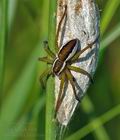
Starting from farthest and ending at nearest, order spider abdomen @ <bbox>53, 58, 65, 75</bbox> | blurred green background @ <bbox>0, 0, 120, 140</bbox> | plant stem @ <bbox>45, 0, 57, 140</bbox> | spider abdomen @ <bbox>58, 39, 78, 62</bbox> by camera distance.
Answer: blurred green background @ <bbox>0, 0, 120, 140</bbox>, spider abdomen @ <bbox>53, 58, 65, 75</bbox>, spider abdomen @ <bbox>58, 39, 78, 62</bbox>, plant stem @ <bbox>45, 0, 57, 140</bbox>

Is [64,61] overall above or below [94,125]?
above

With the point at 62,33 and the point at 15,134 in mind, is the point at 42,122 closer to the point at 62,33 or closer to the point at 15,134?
the point at 15,134

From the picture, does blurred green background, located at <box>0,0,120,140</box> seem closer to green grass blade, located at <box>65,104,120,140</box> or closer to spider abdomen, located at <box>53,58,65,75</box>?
green grass blade, located at <box>65,104,120,140</box>

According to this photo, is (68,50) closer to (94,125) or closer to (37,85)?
(37,85)

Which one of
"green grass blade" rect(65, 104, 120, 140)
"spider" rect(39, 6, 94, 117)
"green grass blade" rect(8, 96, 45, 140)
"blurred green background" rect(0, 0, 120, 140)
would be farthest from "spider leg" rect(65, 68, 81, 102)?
"green grass blade" rect(65, 104, 120, 140)

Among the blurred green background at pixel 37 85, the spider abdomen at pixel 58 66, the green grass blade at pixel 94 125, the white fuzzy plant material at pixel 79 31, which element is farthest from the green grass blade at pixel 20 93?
the white fuzzy plant material at pixel 79 31

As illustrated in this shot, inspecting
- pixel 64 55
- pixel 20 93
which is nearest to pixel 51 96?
pixel 64 55

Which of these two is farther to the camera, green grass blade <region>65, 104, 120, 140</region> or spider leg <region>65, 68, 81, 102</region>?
green grass blade <region>65, 104, 120, 140</region>
